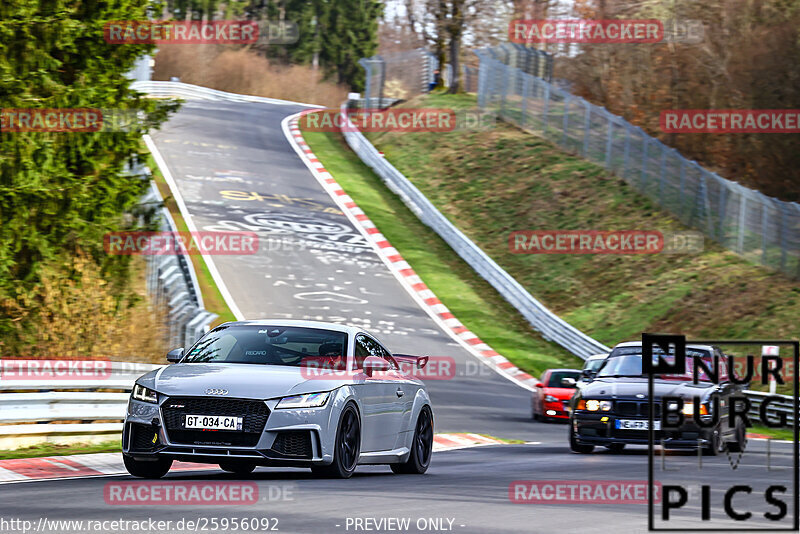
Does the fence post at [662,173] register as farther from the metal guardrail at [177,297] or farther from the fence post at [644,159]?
the metal guardrail at [177,297]

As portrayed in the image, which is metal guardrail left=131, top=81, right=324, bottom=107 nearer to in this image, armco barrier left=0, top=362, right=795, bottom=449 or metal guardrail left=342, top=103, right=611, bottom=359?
metal guardrail left=342, top=103, right=611, bottom=359

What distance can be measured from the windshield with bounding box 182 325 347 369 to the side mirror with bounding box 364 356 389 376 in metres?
0.24

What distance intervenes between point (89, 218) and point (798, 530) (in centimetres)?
1331

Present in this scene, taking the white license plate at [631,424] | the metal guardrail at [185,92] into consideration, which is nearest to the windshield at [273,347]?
the white license plate at [631,424]

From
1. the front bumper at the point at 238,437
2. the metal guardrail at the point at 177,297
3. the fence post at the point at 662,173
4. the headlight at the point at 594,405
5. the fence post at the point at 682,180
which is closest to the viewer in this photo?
the front bumper at the point at 238,437

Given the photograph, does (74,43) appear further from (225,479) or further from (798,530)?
(798,530)

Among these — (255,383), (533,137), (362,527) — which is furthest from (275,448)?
(533,137)

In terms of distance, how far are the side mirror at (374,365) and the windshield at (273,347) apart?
0.78ft

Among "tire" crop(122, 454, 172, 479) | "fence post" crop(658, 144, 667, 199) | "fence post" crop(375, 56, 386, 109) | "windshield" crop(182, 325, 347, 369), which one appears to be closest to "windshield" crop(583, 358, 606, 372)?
"windshield" crop(182, 325, 347, 369)

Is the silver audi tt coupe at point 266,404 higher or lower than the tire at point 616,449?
higher

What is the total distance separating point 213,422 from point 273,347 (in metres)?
1.43

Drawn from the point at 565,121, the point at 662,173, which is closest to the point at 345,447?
the point at 662,173

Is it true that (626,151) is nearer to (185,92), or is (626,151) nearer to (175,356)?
(185,92)

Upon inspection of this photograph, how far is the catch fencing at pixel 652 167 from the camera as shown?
30828 mm
